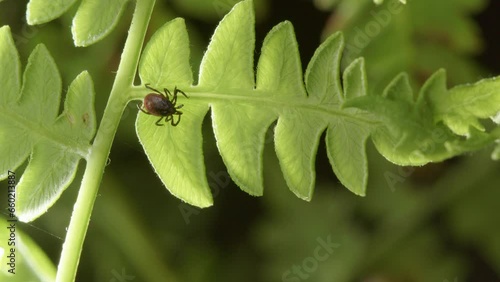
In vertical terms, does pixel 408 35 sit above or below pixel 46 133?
below

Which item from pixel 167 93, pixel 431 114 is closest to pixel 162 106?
pixel 167 93

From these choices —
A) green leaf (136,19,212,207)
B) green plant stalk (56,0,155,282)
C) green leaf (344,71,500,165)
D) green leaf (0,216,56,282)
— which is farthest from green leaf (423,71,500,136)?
green leaf (0,216,56,282)

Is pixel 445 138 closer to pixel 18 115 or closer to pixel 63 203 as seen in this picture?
pixel 18 115

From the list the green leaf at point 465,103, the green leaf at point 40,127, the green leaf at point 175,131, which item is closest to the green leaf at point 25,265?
the green leaf at point 40,127

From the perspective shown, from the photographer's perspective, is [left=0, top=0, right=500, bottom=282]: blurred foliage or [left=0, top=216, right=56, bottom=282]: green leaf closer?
[left=0, top=216, right=56, bottom=282]: green leaf

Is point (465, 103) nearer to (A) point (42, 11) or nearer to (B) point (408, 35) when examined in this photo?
(A) point (42, 11)

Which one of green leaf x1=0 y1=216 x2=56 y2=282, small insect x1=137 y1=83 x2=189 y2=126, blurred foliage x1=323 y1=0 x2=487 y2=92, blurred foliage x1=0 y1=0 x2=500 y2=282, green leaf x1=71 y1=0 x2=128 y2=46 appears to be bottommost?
blurred foliage x1=0 y1=0 x2=500 y2=282

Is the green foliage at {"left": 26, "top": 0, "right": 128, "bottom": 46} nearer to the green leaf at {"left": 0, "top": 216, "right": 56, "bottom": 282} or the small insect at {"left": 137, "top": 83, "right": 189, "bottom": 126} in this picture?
the small insect at {"left": 137, "top": 83, "right": 189, "bottom": 126}
